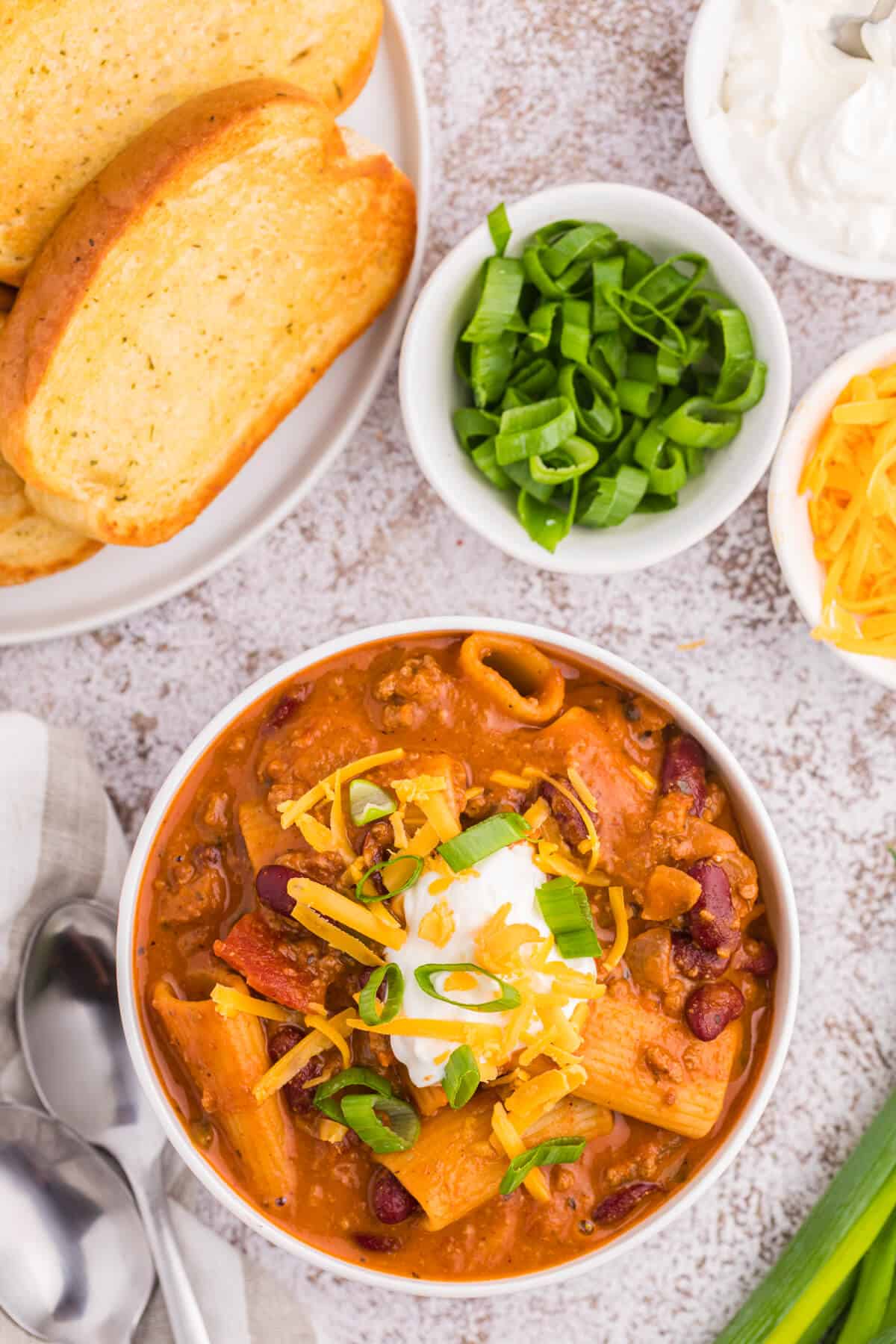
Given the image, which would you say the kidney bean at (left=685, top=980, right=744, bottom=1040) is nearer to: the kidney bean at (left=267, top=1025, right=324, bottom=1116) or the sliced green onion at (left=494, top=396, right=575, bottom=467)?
the kidney bean at (left=267, top=1025, right=324, bottom=1116)

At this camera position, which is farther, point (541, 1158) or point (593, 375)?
point (593, 375)

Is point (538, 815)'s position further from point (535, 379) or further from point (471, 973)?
point (535, 379)

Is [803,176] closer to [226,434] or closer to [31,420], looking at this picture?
[226,434]

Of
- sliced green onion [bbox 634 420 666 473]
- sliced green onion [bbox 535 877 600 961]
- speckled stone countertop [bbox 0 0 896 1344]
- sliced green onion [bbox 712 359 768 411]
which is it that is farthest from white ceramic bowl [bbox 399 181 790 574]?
sliced green onion [bbox 535 877 600 961]

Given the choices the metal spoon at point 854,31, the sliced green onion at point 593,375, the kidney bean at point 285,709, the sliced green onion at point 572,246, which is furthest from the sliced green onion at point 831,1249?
the metal spoon at point 854,31

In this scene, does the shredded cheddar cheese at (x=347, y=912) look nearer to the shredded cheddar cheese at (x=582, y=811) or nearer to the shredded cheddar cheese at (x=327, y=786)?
the shredded cheddar cheese at (x=327, y=786)

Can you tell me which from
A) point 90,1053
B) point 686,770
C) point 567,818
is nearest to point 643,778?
point 686,770

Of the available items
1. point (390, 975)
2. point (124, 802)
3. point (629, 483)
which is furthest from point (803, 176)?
point (124, 802)
